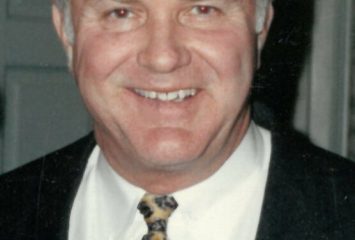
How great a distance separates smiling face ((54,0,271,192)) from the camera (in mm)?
1538

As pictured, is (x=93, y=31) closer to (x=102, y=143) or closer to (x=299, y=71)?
(x=102, y=143)

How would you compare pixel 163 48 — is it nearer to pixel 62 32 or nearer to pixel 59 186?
pixel 62 32

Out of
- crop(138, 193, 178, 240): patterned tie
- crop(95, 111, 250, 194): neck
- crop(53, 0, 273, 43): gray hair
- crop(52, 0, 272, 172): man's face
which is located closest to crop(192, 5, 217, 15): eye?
crop(52, 0, 272, 172): man's face

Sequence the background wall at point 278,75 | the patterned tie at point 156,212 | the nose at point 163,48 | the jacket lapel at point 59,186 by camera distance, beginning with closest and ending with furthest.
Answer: the nose at point 163,48 < the patterned tie at point 156,212 < the jacket lapel at point 59,186 < the background wall at point 278,75

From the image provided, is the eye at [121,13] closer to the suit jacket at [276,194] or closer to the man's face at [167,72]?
the man's face at [167,72]

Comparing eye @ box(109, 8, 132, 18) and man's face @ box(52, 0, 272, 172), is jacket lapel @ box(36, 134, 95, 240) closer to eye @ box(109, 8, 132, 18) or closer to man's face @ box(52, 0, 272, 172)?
man's face @ box(52, 0, 272, 172)

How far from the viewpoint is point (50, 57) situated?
3002mm

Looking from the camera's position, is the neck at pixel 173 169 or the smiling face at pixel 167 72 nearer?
the smiling face at pixel 167 72

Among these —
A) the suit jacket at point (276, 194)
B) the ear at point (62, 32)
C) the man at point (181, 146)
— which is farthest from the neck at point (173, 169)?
the ear at point (62, 32)

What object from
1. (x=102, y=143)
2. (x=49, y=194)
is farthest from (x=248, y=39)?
(x=49, y=194)

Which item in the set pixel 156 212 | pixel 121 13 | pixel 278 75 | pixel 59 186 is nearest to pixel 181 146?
pixel 156 212

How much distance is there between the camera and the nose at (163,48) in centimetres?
150

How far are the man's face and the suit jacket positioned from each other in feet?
0.57

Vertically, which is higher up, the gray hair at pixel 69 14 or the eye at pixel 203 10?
the eye at pixel 203 10
